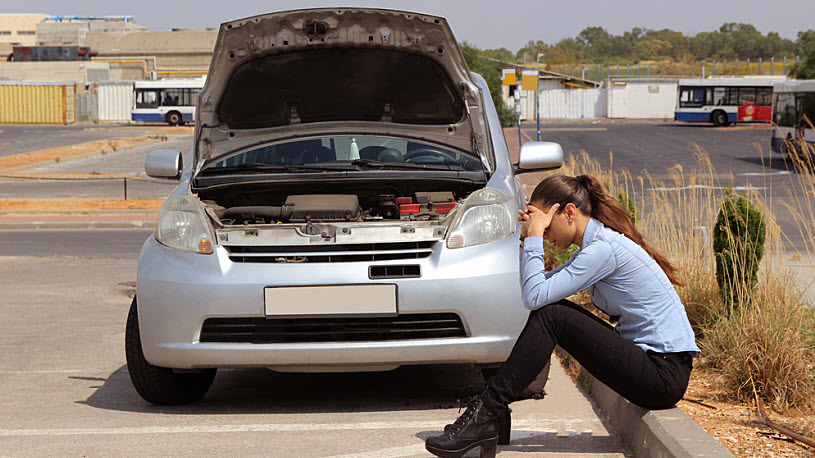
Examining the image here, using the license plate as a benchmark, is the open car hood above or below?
above

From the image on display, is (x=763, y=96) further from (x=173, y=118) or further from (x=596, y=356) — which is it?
(x=596, y=356)

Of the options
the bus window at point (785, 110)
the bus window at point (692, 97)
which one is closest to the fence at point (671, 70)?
the bus window at point (692, 97)

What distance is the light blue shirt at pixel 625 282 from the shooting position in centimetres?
393

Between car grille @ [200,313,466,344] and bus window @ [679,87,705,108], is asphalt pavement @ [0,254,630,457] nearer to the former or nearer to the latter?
car grille @ [200,313,466,344]

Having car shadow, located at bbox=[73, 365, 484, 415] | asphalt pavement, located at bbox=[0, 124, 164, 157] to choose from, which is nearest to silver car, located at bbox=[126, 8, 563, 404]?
car shadow, located at bbox=[73, 365, 484, 415]

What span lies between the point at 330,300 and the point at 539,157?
180 cm

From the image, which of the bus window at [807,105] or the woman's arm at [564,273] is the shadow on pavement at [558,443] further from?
the bus window at [807,105]

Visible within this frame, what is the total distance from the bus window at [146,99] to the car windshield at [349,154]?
59.1 meters

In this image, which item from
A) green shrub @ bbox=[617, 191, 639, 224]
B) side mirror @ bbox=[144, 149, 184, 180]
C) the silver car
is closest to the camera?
the silver car


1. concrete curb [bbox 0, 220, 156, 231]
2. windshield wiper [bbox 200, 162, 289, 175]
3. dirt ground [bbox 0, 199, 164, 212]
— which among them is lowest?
concrete curb [bbox 0, 220, 156, 231]

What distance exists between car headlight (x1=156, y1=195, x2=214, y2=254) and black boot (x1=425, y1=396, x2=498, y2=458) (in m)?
1.52

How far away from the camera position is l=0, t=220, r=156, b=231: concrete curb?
53.5ft

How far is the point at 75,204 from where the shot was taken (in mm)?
18828

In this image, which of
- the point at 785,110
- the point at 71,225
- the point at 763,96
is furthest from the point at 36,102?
the point at 71,225
